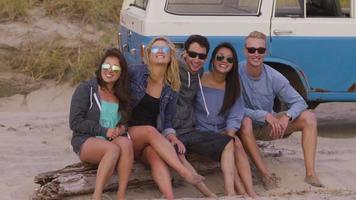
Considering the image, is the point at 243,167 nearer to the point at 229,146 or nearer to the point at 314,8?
the point at 229,146

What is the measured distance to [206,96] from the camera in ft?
21.0

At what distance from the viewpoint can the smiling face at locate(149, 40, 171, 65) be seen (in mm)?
6043

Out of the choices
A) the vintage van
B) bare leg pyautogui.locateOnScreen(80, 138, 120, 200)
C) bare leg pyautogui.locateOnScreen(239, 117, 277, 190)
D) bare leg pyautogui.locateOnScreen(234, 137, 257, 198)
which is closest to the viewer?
bare leg pyautogui.locateOnScreen(80, 138, 120, 200)

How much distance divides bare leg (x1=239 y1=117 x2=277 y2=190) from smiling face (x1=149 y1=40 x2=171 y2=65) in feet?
2.67

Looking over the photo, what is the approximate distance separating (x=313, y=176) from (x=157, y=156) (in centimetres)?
139

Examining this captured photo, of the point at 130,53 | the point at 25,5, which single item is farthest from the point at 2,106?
the point at 130,53

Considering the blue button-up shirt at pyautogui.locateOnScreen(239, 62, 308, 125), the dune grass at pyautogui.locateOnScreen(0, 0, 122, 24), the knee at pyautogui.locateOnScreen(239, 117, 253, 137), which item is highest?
the dune grass at pyautogui.locateOnScreen(0, 0, 122, 24)

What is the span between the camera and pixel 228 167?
604cm

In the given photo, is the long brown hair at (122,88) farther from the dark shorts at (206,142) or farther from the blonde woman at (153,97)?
the dark shorts at (206,142)

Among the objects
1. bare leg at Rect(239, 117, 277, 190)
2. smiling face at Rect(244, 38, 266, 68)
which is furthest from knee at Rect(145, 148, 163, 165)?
smiling face at Rect(244, 38, 266, 68)

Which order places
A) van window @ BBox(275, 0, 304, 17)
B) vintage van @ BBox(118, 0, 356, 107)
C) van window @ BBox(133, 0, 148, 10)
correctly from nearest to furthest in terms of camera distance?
vintage van @ BBox(118, 0, 356, 107), van window @ BBox(275, 0, 304, 17), van window @ BBox(133, 0, 148, 10)

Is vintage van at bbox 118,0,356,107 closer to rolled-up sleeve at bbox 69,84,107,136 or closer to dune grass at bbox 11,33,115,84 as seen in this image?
rolled-up sleeve at bbox 69,84,107,136

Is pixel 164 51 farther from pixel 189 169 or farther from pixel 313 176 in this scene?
pixel 313 176

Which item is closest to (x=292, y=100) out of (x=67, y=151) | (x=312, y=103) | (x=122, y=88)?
(x=122, y=88)
